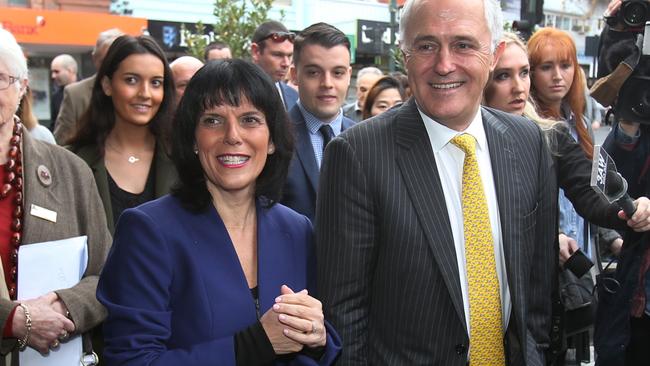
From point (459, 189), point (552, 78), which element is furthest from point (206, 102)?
point (552, 78)

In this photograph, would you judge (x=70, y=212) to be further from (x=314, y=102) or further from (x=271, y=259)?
(x=314, y=102)

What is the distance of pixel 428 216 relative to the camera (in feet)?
6.95

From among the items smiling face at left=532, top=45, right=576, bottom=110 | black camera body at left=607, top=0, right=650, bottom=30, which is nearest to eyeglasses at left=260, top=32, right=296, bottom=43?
smiling face at left=532, top=45, right=576, bottom=110

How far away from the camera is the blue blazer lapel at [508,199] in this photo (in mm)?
2172

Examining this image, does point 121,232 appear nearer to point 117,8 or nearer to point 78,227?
point 78,227

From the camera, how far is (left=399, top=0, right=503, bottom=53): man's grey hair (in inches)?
88.4

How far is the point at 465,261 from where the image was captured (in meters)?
2.17

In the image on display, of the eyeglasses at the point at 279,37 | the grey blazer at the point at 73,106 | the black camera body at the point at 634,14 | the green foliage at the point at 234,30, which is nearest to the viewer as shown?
the black camera body at the point at 634,14

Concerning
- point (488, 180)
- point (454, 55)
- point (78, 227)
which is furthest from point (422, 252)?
point (78, 227)

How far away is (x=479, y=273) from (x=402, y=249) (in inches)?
10.7

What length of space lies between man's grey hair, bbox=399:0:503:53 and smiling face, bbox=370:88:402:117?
3359 mm

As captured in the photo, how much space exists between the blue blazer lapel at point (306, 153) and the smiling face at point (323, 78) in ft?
0.38

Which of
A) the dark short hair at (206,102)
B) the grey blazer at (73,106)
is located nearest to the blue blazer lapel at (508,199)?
the dark short hair at (206,102)

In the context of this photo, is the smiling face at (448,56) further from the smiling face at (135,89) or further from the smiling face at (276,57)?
the smiling face at (276,57)
